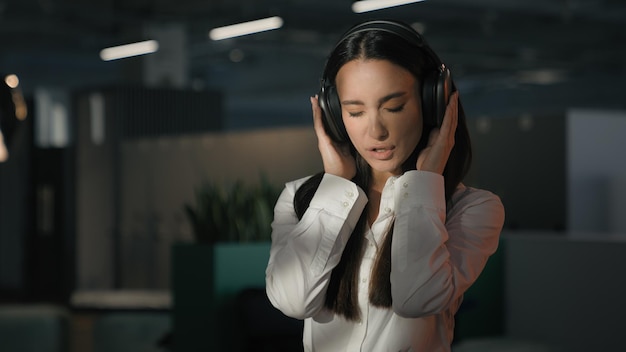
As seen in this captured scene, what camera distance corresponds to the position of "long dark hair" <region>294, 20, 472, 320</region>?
4.58 ft

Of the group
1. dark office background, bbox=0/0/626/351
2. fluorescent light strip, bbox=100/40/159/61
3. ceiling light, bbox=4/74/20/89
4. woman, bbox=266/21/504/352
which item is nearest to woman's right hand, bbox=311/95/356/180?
woman, bbox=266/21/504/352

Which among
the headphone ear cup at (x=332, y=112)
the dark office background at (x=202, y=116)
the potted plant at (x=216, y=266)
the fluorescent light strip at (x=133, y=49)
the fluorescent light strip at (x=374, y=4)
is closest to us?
the headphone ear cup at (x=332, y=112)

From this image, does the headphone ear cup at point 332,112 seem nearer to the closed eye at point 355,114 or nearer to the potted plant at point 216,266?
the closed eye at point 355,114

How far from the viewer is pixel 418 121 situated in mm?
1408

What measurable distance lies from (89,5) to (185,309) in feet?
26.0

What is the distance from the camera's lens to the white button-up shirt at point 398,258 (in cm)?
134

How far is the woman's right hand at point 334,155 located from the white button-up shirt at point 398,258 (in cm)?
2

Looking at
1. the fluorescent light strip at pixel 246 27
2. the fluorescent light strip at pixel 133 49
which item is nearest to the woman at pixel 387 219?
the fluorescent light strip at pixel 246 27

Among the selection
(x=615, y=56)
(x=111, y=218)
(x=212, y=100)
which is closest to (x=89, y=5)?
(x=212, y=100)

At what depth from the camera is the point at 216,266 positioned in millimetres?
3551

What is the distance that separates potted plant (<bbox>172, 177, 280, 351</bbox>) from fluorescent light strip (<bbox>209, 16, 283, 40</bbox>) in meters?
6.07

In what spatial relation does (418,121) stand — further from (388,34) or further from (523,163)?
(523,163)

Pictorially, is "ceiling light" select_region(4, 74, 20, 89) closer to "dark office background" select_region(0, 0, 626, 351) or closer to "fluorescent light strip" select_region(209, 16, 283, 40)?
"dark office background" select_region(0, 0, 626, 351)

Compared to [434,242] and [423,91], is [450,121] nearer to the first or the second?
[423,91]
